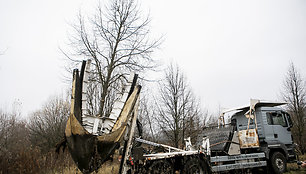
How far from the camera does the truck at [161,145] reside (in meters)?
3.15

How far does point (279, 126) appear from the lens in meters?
8.79

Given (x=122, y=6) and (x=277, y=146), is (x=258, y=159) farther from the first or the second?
(x=122, y=6)

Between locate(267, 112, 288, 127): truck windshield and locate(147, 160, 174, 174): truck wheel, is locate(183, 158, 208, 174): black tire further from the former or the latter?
locate(267, 112, 288, 127): truck windshield

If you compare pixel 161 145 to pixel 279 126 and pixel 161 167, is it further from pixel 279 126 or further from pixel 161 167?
pixel 279 126

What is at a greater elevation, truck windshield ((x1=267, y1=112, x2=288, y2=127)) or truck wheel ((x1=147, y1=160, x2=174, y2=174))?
truck windshield ((x1=267, y1=112, x2=288, y2=127))

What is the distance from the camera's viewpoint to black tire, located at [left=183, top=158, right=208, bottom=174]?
20.9 ft

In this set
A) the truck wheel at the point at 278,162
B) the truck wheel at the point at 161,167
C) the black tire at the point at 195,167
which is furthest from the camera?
the truck wheel at the point at 278,162

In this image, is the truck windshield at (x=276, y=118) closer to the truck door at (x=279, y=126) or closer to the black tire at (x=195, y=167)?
the truck door at (x=279, y=126)

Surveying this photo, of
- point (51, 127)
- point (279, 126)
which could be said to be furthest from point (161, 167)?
point (51, 127)

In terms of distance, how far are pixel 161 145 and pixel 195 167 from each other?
1494 millimetres

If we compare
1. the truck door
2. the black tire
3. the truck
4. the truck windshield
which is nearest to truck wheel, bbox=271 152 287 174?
the truck

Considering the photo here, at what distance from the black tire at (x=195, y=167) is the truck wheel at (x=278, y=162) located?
3702 millimetres

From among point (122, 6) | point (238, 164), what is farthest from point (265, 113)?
point (122, 6)

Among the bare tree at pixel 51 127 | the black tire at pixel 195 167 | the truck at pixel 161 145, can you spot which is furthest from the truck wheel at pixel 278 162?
the bare tree at pixel 51 127
